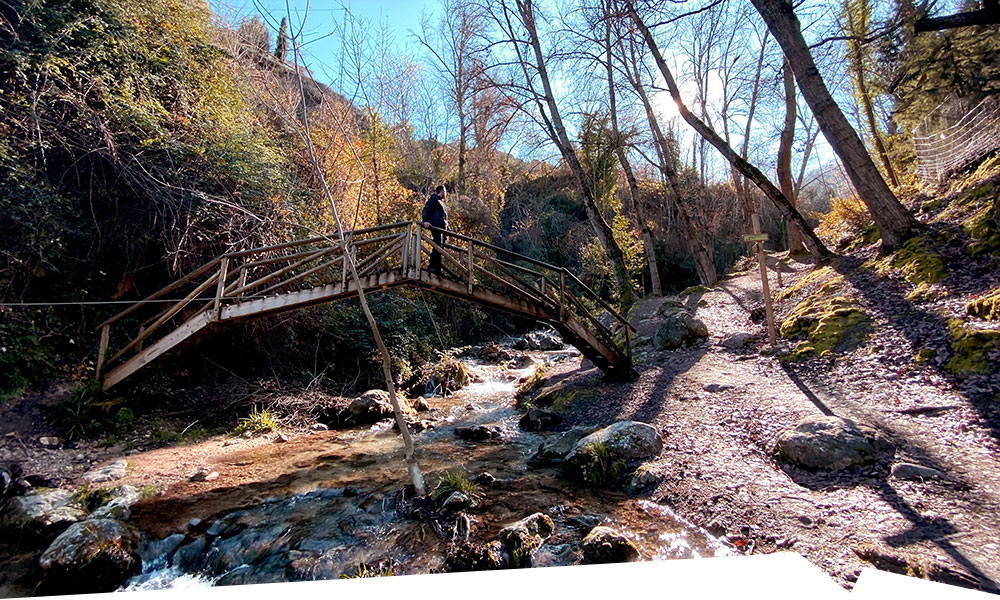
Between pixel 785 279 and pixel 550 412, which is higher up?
pixel 785 279

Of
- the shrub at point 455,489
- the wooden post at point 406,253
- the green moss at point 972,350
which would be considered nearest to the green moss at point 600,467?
the shrub at point 455,489

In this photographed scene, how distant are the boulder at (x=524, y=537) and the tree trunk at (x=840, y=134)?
729cm

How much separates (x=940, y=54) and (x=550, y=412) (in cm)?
825

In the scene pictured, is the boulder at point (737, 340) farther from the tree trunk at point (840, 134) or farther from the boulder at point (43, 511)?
the boulder at point (43, 511)

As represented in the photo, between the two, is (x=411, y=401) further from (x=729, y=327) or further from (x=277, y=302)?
(x=729, y=327)

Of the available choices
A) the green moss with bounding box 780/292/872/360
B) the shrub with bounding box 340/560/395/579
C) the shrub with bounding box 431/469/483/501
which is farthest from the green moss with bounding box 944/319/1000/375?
the shrub with bounding box 340/560/395/579

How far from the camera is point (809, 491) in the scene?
3.23 meters

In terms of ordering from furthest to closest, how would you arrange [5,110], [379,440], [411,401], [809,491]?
[411,401], [379,440], [5,110], [809,491]

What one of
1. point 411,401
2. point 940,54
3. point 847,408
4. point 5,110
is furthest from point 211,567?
point 940,54

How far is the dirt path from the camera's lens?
2463 millimetres

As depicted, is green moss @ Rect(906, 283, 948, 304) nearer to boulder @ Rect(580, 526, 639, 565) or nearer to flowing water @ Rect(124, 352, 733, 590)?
flowing water @ Rect(124, 352, 733, 590)

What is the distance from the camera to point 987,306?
4379mm

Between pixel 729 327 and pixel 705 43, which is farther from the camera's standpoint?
pixel 705 43

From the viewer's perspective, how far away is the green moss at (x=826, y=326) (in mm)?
5547
